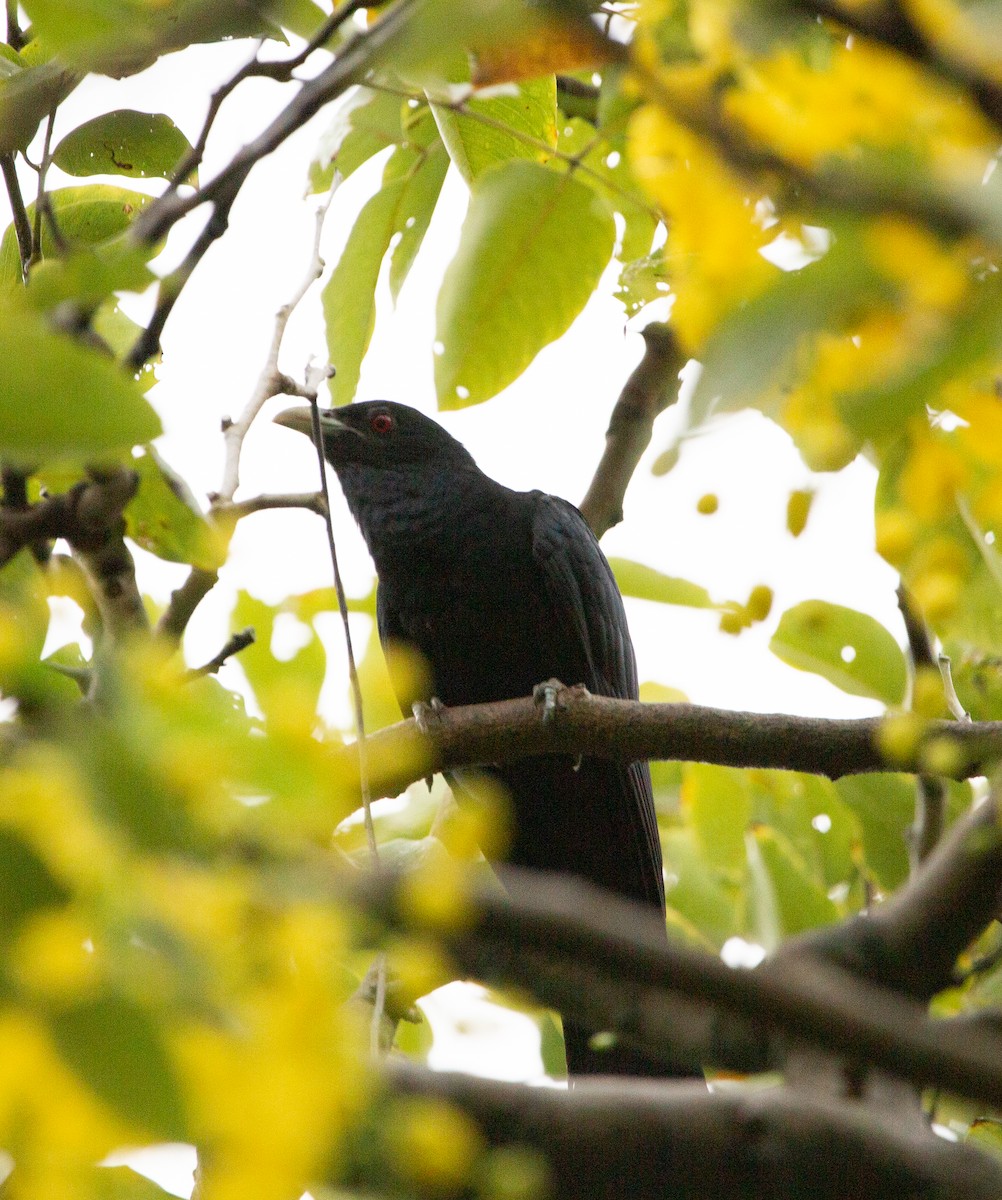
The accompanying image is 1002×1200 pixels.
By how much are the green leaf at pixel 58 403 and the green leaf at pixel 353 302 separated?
1661mm

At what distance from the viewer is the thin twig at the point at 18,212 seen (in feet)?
7.07

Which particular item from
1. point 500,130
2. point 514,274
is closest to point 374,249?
point 500,130

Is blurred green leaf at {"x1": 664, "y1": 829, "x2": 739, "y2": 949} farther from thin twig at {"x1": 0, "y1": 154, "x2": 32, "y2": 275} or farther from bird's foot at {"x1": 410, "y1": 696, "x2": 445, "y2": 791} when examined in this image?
thin twig at {"x1": 0, "y1": 154, "x2": 32, "y2": 275}

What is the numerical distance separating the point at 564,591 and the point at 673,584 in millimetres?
865

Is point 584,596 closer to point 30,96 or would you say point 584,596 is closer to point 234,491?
point 234,491

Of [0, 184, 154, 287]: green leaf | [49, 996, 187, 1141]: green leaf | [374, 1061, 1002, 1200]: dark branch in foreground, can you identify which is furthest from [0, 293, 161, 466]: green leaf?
[0, 184, 154, 287]: green leaf

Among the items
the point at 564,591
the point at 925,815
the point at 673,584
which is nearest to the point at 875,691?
the point at 925,815

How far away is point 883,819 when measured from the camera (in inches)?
132

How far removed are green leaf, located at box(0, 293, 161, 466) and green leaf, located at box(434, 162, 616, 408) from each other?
1.04 m

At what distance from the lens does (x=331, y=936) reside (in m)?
0.87

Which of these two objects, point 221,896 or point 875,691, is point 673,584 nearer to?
point 875,691

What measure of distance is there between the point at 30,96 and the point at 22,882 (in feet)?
5.16

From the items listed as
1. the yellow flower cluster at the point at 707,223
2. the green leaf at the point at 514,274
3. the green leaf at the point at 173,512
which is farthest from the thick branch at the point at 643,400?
the yellow flower cluster at the point at 707,223

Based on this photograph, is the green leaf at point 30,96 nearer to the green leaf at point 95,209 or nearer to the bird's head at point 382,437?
the green leaf at point 95,209
